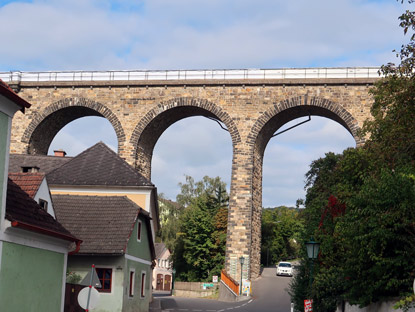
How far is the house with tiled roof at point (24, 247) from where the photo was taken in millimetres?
12633

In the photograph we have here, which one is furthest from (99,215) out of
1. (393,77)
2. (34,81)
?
(34,81)

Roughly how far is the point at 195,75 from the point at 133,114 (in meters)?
4.44

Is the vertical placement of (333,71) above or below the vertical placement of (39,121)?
above

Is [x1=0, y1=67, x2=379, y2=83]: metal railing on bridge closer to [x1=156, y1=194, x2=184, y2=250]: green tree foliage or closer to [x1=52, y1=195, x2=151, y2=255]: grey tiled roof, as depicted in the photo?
[x1=52, y1=195, x2=151, y2=255]: grey tiled roof

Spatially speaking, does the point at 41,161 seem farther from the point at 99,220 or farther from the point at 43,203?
the point at 43,203

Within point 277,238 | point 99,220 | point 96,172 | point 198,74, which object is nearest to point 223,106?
point 198,74

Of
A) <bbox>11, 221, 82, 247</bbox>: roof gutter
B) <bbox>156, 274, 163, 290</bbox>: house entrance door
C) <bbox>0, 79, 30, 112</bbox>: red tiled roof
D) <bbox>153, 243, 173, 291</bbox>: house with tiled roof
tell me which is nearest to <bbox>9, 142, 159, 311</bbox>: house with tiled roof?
<bbox>11, 221, 82, 247</bbox>: roof gutter

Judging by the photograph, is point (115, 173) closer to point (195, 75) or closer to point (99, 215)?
point (99, 215)

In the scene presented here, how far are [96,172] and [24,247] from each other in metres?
17.3

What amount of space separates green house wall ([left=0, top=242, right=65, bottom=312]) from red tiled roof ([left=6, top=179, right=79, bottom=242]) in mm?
442

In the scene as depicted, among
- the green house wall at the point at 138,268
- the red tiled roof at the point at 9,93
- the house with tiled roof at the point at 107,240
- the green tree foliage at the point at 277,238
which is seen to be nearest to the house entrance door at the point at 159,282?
the green tree foliage at the point at 277,238

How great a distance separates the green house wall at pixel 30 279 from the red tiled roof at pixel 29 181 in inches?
91.1

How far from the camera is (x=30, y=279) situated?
1382 centimetres

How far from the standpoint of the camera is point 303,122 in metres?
41.6
